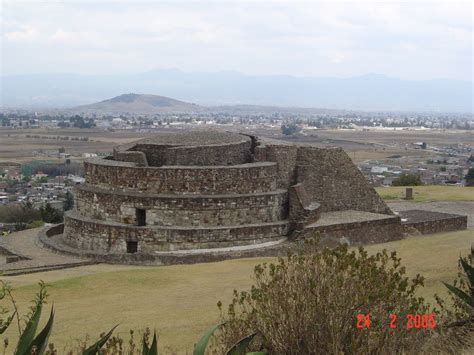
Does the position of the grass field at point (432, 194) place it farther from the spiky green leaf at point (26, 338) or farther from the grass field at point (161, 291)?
the spiky green leaf at point (26, 338)

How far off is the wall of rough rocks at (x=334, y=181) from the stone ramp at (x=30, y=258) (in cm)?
724

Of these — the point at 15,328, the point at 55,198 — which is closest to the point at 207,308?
the point at 15,328

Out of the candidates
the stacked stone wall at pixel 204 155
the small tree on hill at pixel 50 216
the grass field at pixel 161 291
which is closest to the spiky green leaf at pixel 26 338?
the grass field at pixel 161 291

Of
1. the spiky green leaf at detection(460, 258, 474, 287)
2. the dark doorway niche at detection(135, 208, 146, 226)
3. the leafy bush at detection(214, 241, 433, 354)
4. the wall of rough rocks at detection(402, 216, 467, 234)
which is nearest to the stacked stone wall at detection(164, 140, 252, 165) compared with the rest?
the dark doorway niche at detection(135, 208, 146, 226)

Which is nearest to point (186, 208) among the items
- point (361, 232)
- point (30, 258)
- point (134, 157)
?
point (134, 157)

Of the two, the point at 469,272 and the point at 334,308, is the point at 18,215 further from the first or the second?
the point at 334,308

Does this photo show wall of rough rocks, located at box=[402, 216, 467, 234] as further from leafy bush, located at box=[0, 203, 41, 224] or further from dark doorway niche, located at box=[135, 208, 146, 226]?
leafy bush, located at box=[0, 203, 41, 224]

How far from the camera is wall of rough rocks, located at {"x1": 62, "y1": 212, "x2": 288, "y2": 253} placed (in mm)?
16859

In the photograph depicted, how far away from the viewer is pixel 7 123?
153125 millimetres

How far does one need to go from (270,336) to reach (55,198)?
148 ft

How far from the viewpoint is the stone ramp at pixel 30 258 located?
51.5 ft

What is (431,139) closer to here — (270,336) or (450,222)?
(450,222)

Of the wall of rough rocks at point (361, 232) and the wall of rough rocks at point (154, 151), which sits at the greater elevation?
the wall of rough rocks at point (154, 151)

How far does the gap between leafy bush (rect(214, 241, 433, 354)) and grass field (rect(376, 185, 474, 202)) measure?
2262 centimetres
